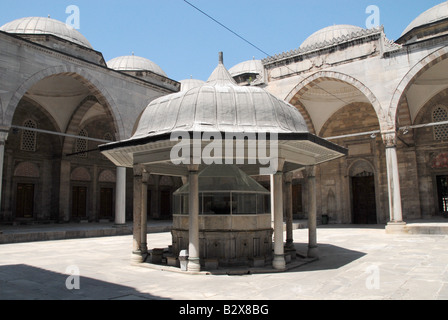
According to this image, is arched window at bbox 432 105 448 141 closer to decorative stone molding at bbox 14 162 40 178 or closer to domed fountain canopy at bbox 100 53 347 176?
domed fountain canopy at bbox 100 53 347 176

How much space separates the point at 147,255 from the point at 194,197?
2.26 metres

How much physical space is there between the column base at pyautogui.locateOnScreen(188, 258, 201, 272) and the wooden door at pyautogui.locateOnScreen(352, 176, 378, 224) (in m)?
14.3

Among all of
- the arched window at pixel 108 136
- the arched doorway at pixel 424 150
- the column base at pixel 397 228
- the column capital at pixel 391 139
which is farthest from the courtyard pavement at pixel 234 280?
the arched window at pixel 108 136

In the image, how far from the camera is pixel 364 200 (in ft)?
59.4

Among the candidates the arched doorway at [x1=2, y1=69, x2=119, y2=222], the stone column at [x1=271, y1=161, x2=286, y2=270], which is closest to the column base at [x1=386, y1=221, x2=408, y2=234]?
the stone column at [x1=271, y1=161, x2=286, y2=270]

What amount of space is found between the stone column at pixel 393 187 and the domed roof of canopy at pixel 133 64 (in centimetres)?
1478

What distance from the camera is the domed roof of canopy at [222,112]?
19.8 feet

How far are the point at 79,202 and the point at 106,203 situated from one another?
160cm

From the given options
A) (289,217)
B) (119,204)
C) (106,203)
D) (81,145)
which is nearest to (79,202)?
(106,203)

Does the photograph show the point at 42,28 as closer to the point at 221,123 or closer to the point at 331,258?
the point at 221,123

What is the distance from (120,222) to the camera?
14.7 meters

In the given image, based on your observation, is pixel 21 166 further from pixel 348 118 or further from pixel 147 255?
pixel 348 118

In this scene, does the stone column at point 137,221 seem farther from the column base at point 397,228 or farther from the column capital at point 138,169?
the column base at point 397,228

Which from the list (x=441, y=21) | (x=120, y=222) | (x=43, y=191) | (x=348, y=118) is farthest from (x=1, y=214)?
(x=441, y=21)
